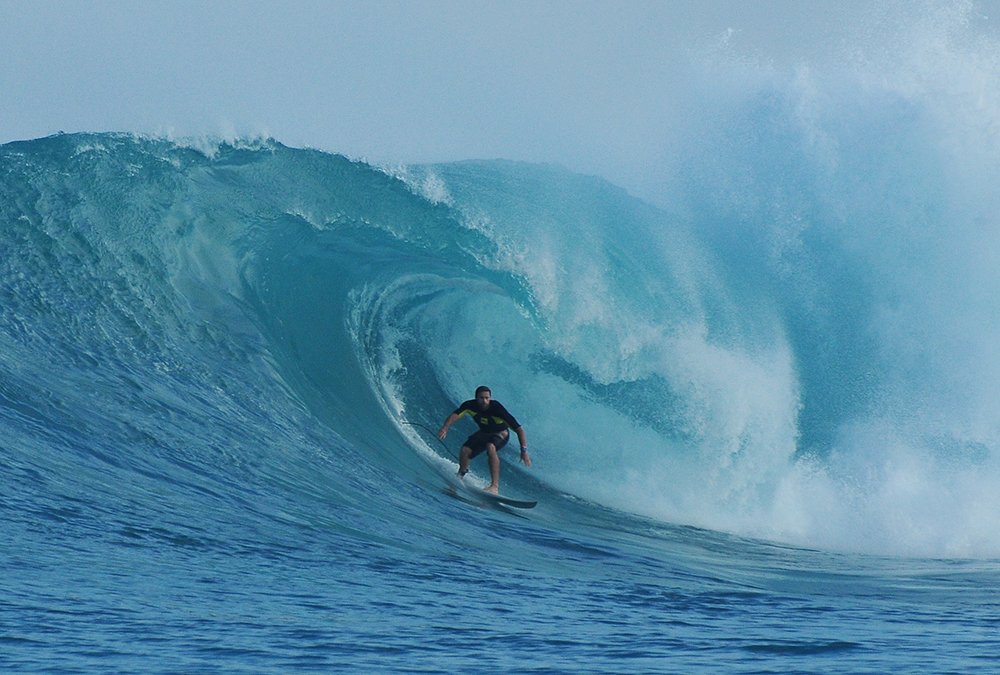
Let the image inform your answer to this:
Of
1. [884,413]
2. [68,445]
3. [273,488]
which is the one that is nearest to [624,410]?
[884,413]

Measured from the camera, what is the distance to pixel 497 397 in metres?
12.9

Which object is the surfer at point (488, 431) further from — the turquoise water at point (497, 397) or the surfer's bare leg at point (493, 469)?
the turquoise water at point (497, 397)

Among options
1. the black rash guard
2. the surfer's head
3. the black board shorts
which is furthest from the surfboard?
the surfer's head

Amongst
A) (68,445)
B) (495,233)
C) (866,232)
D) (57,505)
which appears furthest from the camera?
(866,232)

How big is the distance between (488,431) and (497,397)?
9.14 feet

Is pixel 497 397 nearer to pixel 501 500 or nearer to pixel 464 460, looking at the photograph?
pixel 464 460

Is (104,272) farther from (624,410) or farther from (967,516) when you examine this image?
(967,516)

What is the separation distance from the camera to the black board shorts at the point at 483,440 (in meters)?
10.1

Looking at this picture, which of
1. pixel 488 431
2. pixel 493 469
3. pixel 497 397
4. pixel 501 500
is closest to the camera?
pixel 501 500

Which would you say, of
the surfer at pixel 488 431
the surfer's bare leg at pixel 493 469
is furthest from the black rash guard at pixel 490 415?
the surfer's bare leg at pixel 493 469

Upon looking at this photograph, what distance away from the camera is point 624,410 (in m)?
13.0

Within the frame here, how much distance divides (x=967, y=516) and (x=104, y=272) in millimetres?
8475

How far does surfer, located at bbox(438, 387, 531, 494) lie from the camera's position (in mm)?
9977

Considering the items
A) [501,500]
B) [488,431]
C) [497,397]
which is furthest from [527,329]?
[501,500]
